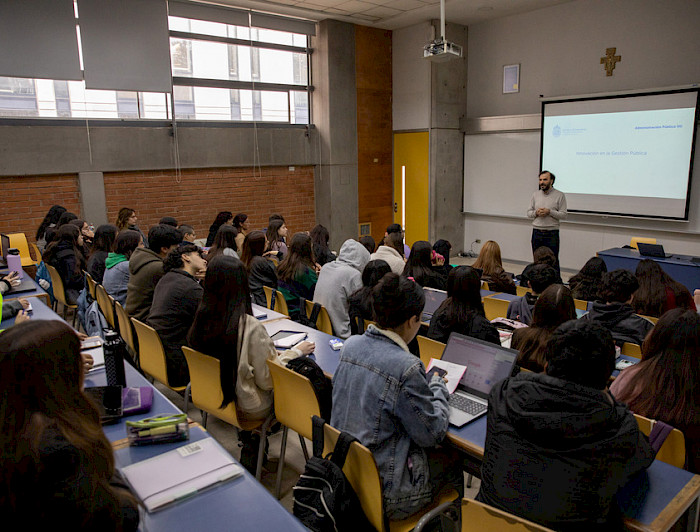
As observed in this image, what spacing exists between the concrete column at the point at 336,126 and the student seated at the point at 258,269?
454 cm

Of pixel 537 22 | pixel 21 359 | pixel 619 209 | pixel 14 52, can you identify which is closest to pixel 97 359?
pixel 21 359

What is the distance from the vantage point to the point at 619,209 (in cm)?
774

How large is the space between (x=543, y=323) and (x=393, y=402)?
1.18 metres

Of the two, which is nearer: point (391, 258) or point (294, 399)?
point (294, 399)

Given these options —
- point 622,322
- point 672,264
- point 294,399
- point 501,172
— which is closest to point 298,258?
point 294,399

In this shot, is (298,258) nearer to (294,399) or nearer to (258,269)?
(258,269)

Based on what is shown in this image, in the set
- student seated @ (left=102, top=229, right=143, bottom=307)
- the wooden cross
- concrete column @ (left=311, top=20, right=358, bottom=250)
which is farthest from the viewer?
concrete column @ (left=311, top=20, right=358, bottom=250)

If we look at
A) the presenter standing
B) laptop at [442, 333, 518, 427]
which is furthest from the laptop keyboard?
the presenter standing

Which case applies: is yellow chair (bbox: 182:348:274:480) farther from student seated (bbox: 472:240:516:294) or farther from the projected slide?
the projected slide

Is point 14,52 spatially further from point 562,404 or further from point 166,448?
point 562,404

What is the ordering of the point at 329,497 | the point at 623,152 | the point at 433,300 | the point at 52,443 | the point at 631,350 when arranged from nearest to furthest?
the point at 52,443 < the point at 329,497 < the point at 631,350 < the point at 433,300 < the point at 623,152

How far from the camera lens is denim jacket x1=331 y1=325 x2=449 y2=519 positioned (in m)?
1.93

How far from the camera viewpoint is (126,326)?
3.83 metres

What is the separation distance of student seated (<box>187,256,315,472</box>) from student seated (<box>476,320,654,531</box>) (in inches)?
52.9
